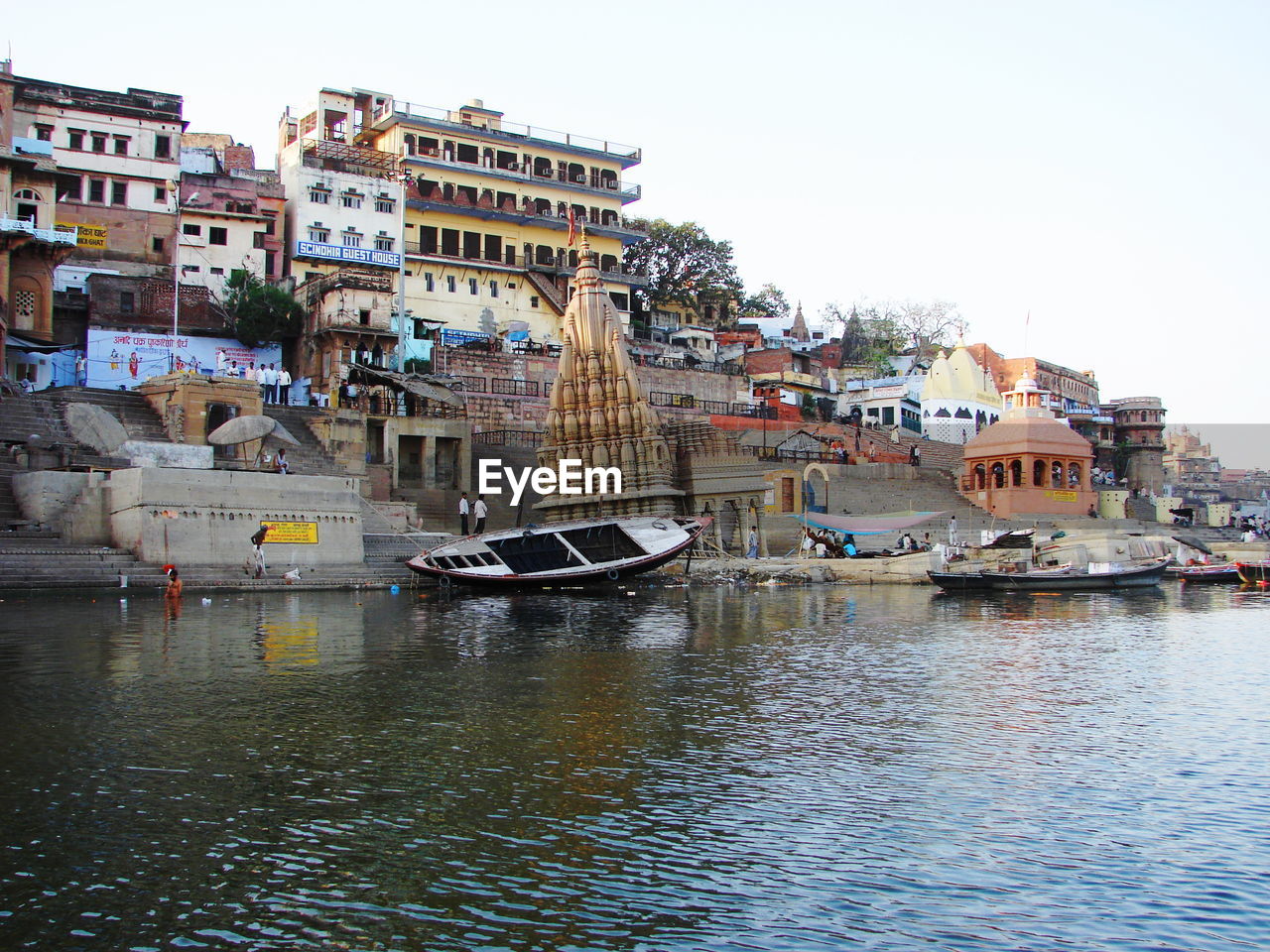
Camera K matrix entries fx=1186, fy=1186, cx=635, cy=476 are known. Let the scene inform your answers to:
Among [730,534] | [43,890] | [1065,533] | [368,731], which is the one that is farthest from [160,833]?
[1065,533]

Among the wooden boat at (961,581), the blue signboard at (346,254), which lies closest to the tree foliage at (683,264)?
the blue signboard at (346,254)

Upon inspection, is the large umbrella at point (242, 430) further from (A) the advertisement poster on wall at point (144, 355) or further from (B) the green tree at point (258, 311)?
(B) the green tree at point (258, 311)

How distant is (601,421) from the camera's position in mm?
39562

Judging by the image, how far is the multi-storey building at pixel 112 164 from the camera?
46719mm

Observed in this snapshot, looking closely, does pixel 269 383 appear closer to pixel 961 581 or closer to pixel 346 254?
pixel 346 254

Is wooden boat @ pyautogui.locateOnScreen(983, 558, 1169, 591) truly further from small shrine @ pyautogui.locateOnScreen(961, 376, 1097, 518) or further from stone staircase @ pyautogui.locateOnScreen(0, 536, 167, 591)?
stone staircase @ pyautogui.locateOnScreen(0, 536, 167, 591)

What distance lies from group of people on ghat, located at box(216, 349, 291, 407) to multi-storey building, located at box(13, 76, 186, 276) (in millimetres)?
5890

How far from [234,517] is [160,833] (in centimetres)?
2274

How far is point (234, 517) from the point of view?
99.6 ft

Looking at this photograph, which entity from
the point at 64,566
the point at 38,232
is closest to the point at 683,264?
the point at 38,232

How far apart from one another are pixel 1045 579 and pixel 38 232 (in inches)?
1336

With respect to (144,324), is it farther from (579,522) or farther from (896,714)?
(896,714)

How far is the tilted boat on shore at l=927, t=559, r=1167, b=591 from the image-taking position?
34.2 metres

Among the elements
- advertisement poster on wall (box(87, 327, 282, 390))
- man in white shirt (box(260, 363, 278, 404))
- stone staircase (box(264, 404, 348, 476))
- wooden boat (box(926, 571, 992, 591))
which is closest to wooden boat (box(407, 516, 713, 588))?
stone staircase (box(264, 404, 348, 476))
